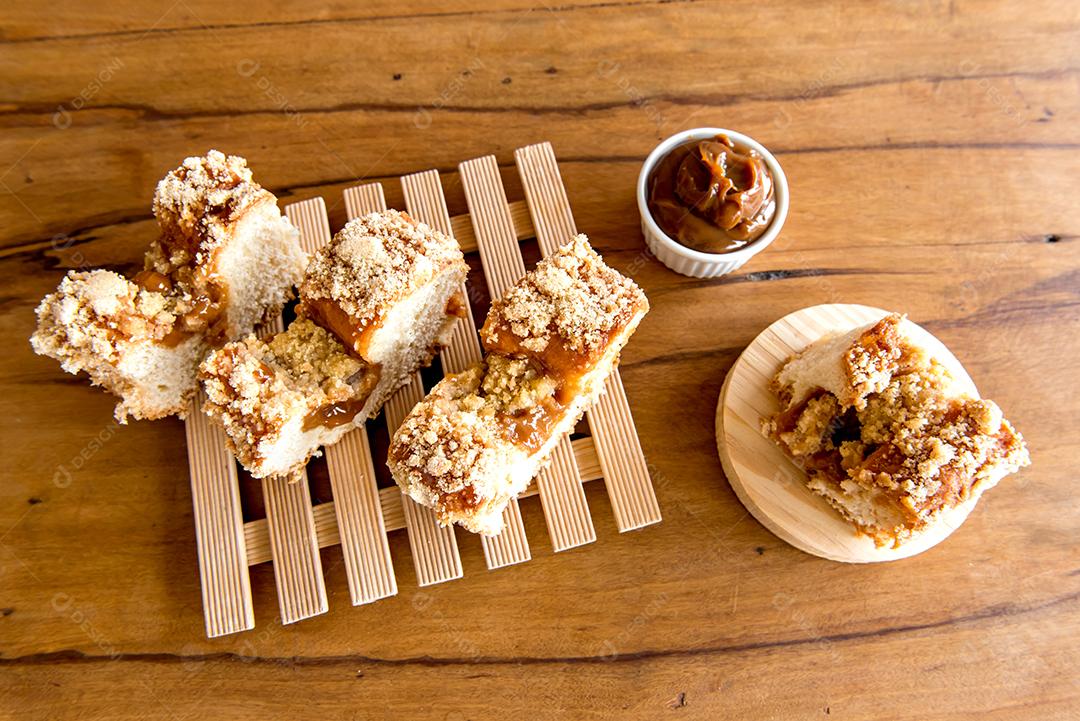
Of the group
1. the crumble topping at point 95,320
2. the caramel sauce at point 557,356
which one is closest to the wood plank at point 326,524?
the caramel sauce at point 557,356

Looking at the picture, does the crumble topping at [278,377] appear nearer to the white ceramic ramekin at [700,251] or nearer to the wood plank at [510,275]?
the wood plank at [510,275]

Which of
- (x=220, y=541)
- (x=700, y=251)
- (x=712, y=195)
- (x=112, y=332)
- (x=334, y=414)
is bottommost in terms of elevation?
(x=220, y=541)

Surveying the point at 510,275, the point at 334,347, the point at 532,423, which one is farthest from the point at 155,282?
the point at 532,423

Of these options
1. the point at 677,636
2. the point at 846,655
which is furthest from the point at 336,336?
the point at 846,655

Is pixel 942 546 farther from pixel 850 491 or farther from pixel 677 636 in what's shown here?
pixel 677 636

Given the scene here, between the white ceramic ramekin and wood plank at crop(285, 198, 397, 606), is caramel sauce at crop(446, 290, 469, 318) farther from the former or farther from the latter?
the white ceramic ramekin

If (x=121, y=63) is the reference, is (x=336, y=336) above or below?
below

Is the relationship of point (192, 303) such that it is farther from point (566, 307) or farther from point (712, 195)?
point (712, 195)
